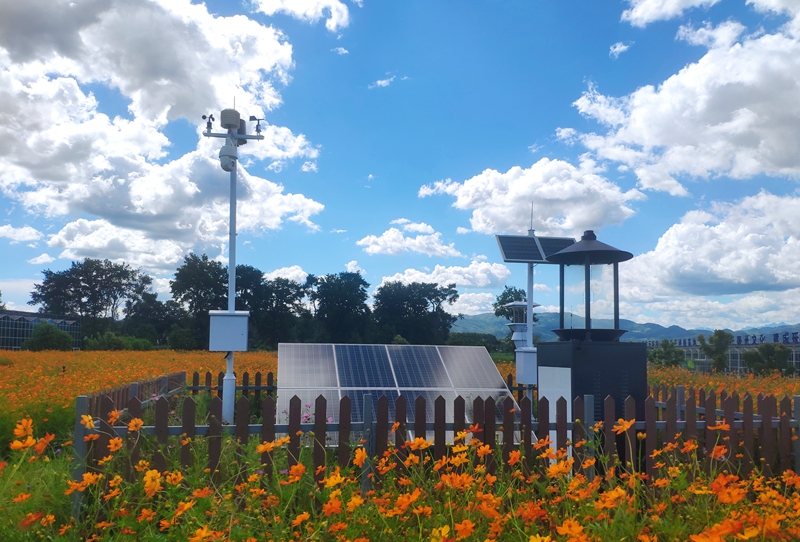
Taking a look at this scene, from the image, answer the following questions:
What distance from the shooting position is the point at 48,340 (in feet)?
105

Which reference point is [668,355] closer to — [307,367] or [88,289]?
[307,367]

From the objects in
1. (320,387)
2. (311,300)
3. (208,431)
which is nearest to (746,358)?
(320,387)

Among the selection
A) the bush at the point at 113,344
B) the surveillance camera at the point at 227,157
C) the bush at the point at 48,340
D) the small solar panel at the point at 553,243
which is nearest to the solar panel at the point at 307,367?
the surveillance camera at the point at 227,157

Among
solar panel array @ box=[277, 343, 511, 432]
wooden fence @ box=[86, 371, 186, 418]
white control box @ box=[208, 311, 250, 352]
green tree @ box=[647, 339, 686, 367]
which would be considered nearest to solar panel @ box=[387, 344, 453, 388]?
solar panel array @ box=[277, 343, 511, 432]

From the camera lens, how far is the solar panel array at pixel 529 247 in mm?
9172

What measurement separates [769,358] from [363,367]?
21395 mm

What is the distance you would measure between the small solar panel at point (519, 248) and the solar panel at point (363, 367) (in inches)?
101

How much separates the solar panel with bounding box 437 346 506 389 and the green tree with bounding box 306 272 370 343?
3586 cm

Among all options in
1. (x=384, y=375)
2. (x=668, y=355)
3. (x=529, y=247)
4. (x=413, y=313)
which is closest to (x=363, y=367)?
(x=384, y=375)

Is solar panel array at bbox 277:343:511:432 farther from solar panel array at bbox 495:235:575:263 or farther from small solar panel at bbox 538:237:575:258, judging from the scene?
small solar panel at bbox 538:237:575:258

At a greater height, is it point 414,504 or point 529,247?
point 529,247

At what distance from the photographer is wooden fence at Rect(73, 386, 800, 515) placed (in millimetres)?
4953

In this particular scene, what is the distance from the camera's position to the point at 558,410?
551 centimetres

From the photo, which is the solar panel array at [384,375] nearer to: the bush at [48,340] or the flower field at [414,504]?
the flower field at [414,504]
